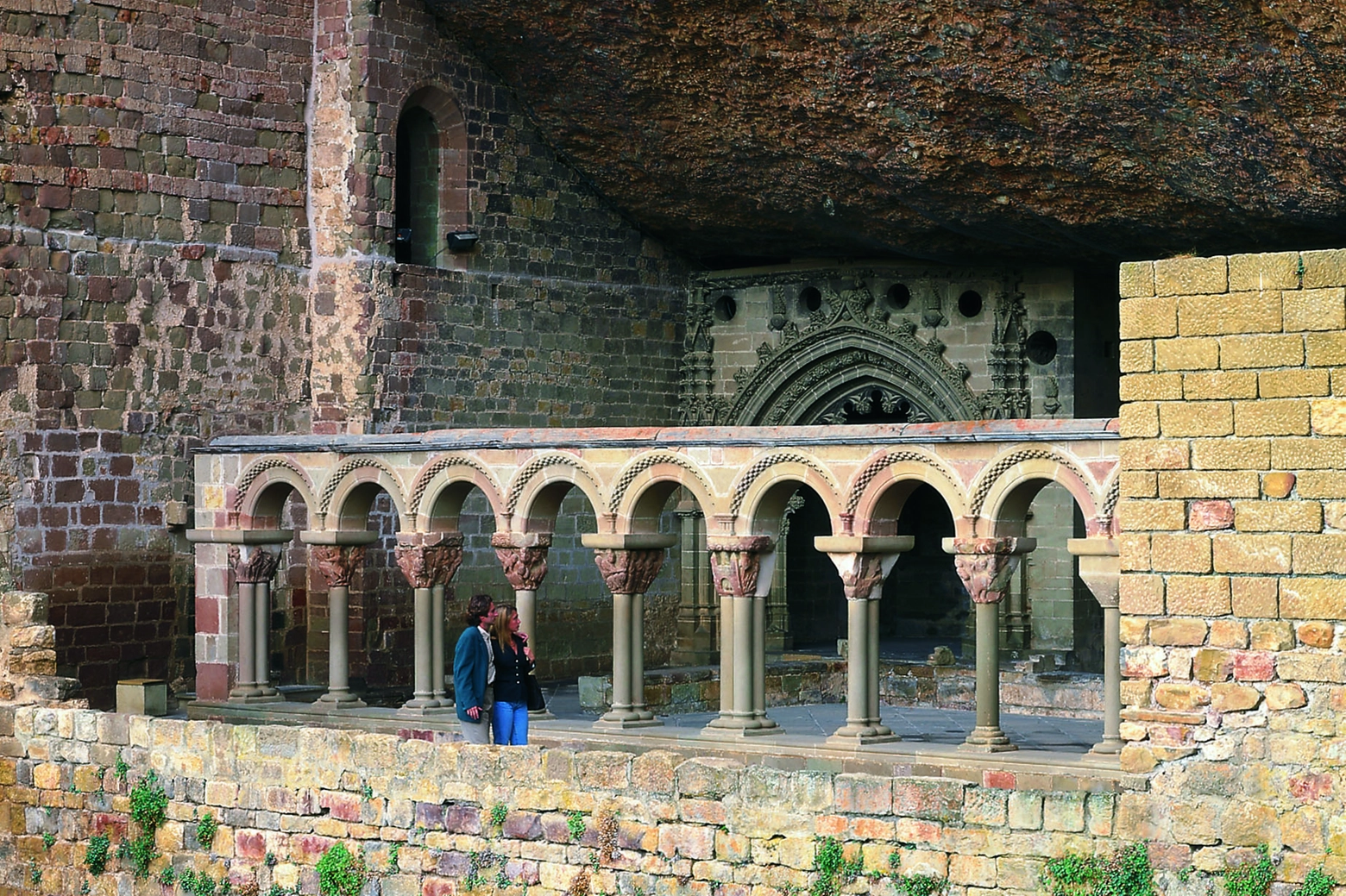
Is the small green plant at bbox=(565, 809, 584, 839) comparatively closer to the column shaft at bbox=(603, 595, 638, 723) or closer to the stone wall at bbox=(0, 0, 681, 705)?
the column shaft at bbox=(603, 595, 638, 723)

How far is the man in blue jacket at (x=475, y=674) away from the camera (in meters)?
12.6

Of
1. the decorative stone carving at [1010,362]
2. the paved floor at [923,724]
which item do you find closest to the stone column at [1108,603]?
the paved floor at [923,724]

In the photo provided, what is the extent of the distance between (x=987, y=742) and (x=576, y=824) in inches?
110

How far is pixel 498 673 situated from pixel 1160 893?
4.52 m

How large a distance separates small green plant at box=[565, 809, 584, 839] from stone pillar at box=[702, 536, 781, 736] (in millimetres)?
2367

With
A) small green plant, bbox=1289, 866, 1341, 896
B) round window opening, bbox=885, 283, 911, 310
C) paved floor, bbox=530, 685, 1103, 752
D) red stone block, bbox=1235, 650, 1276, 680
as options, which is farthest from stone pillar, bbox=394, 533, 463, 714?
small green plant, bbox=1289, 866, 1341, 896

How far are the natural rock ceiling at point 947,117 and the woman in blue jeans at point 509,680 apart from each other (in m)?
5.27

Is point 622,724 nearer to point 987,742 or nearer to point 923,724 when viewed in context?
point 987,742

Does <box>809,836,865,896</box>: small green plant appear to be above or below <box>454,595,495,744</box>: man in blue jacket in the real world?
below

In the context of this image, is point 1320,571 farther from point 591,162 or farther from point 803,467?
point 591,162

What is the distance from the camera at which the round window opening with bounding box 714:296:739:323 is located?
2103 cm

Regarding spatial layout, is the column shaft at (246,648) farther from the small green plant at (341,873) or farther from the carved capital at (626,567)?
the small green plant at (341,873)

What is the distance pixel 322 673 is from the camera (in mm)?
17875

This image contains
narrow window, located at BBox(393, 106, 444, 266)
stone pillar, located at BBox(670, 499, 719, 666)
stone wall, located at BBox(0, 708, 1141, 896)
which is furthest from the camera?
stone pillar, located at BBox(670, 499, 719, 666)
